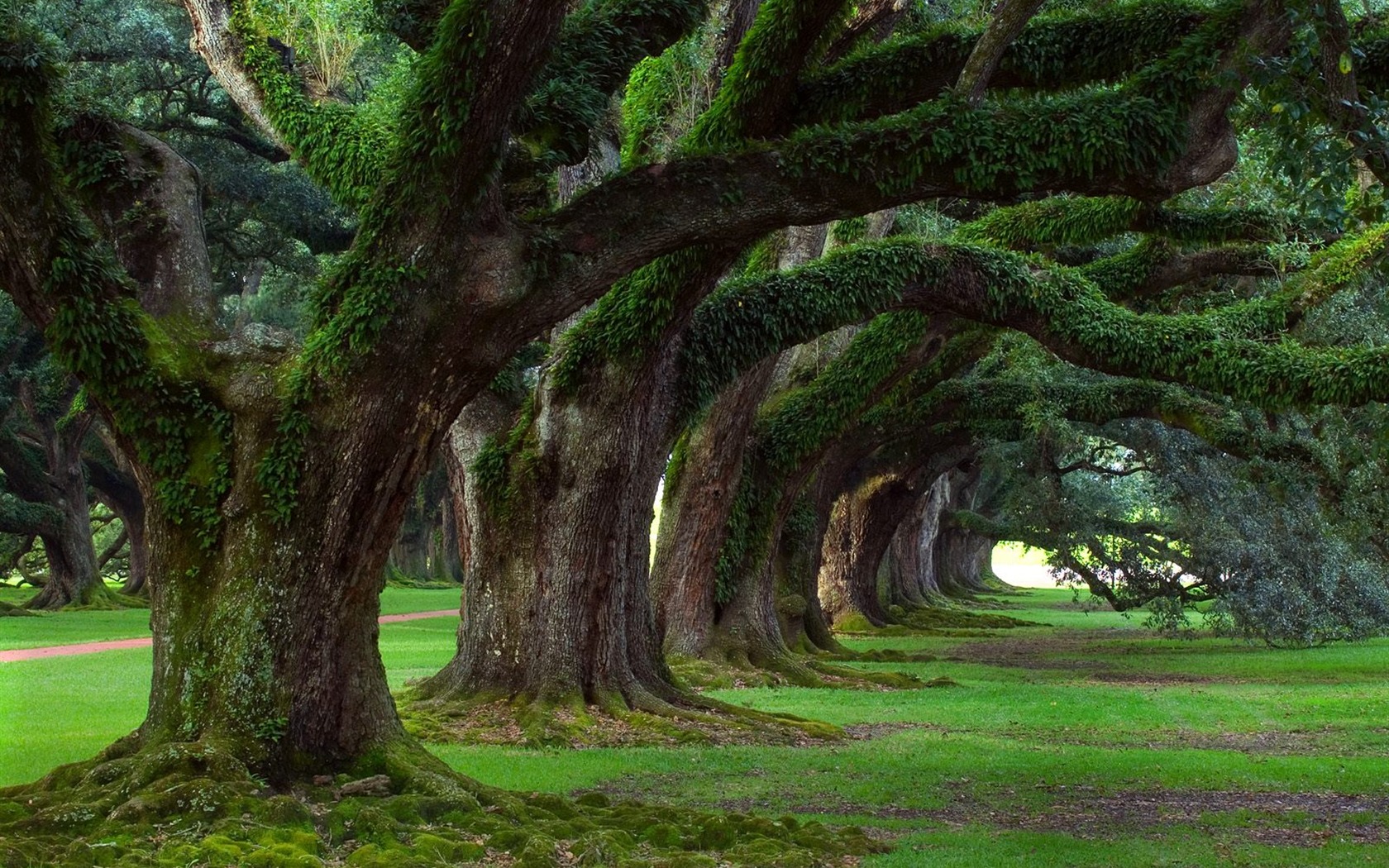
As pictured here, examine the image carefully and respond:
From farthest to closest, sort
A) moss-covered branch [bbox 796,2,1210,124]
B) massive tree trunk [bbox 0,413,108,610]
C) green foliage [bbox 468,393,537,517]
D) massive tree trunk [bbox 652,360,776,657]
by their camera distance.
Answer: massive tree trunk [bbox 0,413,108,610], massive tree trunk [bbox 652,360,776,657], green foliage [bbox 468,393,537,517], moss-covered branch [bbox 796,2,1210,124]

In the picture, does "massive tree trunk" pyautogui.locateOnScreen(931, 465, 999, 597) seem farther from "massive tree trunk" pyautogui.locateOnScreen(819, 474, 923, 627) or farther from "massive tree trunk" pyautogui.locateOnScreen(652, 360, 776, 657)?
"massive tree trunk" pyautogui.locateOnScreen(652, 360, 776, 657)

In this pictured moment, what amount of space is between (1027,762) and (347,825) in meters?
6.43

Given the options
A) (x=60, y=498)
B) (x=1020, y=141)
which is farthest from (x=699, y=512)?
(x=60, y=498)

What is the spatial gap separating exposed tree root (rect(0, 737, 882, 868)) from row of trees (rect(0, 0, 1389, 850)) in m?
0.30

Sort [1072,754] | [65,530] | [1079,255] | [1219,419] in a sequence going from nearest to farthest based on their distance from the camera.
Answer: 1. [1072,754]
2. [1219,419]
3. [1079,255]
4. [65,530]

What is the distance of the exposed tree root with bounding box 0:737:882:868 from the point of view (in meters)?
6.56

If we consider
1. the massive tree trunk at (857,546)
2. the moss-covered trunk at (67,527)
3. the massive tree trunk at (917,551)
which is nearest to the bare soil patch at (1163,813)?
the massive tree trunk at (857,546)

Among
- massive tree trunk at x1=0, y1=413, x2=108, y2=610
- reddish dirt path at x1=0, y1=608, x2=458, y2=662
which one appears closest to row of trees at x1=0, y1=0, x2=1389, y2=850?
reddish dirt path at x1=0, y1=608, x2=458, y2=662

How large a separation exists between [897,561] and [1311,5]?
30510 mm

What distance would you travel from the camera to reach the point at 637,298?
39.4 feet

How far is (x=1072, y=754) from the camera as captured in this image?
1222 centimetres

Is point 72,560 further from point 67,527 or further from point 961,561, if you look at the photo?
point 961,561

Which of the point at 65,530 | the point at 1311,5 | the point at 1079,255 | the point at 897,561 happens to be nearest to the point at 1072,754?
the point at 1311,5

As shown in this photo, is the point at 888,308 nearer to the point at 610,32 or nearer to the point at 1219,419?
the point at 610,32
